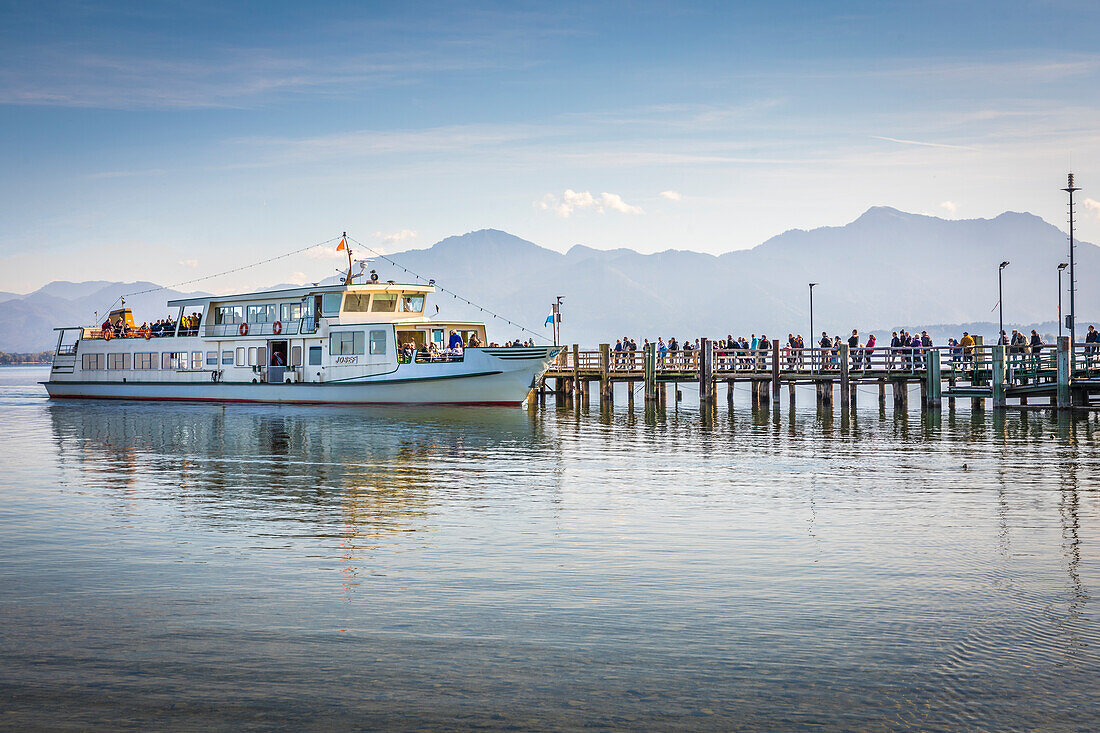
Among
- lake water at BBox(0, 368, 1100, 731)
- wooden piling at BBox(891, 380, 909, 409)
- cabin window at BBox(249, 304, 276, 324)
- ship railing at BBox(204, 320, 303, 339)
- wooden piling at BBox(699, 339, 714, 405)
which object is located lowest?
lake water at BBox(0, 368, 1100, 731)

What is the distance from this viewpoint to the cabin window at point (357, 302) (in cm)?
4725

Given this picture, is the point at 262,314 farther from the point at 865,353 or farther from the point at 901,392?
the point at 901,392

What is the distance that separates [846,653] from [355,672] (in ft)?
13.9

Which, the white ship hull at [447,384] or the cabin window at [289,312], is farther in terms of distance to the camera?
the cabin window at [289,312]

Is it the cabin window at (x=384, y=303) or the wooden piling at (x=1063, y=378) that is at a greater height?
the cabin window at (x=384, y=303)

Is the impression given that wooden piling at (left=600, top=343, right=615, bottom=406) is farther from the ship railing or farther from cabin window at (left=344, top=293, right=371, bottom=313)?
the ship railing

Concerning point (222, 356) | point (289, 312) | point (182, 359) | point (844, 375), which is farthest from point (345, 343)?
point (844, 375)

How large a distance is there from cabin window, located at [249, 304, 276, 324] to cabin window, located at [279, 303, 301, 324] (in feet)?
2.30

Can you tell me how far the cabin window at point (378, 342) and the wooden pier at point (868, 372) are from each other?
10444 mm

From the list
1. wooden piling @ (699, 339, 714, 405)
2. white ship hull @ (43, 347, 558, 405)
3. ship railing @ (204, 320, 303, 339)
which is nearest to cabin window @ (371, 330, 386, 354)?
white ship hull @ (43, 347, 558, 405)

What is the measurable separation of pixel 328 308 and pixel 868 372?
84.1 ft

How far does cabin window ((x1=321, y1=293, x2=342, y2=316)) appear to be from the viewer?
47250mm

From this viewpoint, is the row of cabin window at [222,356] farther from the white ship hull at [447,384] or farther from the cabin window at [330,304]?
the white ship hull at [447,384]

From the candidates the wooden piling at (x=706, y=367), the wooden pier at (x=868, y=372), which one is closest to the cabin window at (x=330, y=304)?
the wooden pier at (x=868, y=372)
